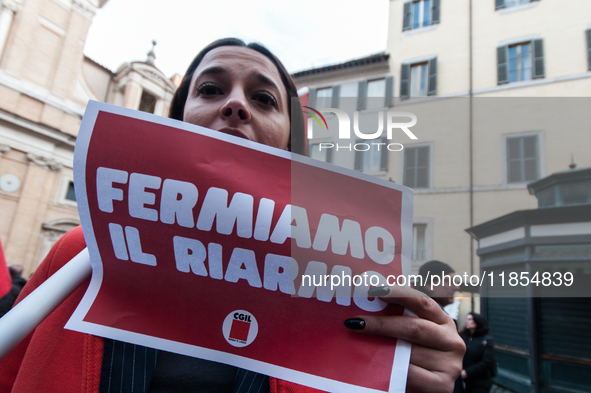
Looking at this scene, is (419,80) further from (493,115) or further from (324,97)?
(324,97)

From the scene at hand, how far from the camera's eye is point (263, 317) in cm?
58

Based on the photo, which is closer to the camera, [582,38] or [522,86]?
[582,38]

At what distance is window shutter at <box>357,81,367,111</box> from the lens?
1274cm

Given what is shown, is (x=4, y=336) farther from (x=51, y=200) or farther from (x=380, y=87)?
(x=51, y=200)

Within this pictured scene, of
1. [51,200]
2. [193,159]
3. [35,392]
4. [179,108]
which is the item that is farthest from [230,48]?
[51,200]

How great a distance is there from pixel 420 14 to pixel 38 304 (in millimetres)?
14999

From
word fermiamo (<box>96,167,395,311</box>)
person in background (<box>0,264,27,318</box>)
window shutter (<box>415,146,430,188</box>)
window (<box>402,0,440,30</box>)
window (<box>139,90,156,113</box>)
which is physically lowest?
person in background (<box>0,264,27,318</box>)

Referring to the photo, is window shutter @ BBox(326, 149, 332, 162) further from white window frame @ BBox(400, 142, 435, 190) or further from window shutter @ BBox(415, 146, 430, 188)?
window shutter @ BBox(415, 146, 430, 188)

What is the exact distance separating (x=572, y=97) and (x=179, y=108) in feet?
40.6

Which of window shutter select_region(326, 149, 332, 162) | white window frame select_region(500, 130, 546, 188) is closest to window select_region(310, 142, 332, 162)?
window shutter select_region(326, 149, 332, 162)

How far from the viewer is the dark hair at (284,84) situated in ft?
3.65

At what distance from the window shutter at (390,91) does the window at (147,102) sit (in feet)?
43.1

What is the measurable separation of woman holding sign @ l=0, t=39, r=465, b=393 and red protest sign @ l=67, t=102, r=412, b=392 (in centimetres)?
5

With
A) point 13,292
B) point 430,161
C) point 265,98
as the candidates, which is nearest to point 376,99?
point 430,161
